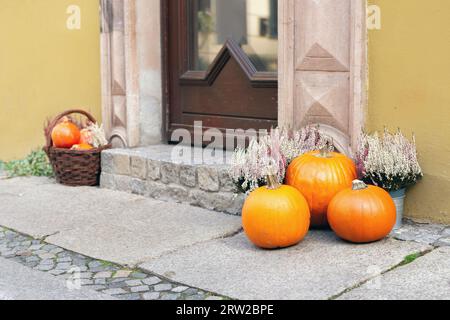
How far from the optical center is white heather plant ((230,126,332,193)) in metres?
3.92

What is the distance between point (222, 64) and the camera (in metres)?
5.19

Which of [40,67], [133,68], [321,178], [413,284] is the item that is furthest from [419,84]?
[40,67]

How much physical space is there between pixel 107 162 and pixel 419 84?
255cm

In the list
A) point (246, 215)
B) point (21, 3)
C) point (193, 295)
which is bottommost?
point (193, 295)

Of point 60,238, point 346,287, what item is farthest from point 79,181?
point 346,287

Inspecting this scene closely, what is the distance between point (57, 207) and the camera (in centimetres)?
482

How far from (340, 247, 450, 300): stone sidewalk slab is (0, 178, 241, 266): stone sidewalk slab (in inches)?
45.1

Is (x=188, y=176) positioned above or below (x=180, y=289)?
above

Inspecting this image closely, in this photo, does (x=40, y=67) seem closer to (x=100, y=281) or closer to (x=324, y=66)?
(x=324, y=66)

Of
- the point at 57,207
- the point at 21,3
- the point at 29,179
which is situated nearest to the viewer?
the point at 57,207

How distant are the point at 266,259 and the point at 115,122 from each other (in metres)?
2.53

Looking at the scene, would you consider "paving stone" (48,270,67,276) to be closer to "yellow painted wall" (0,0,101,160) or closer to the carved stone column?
the carved stone column
